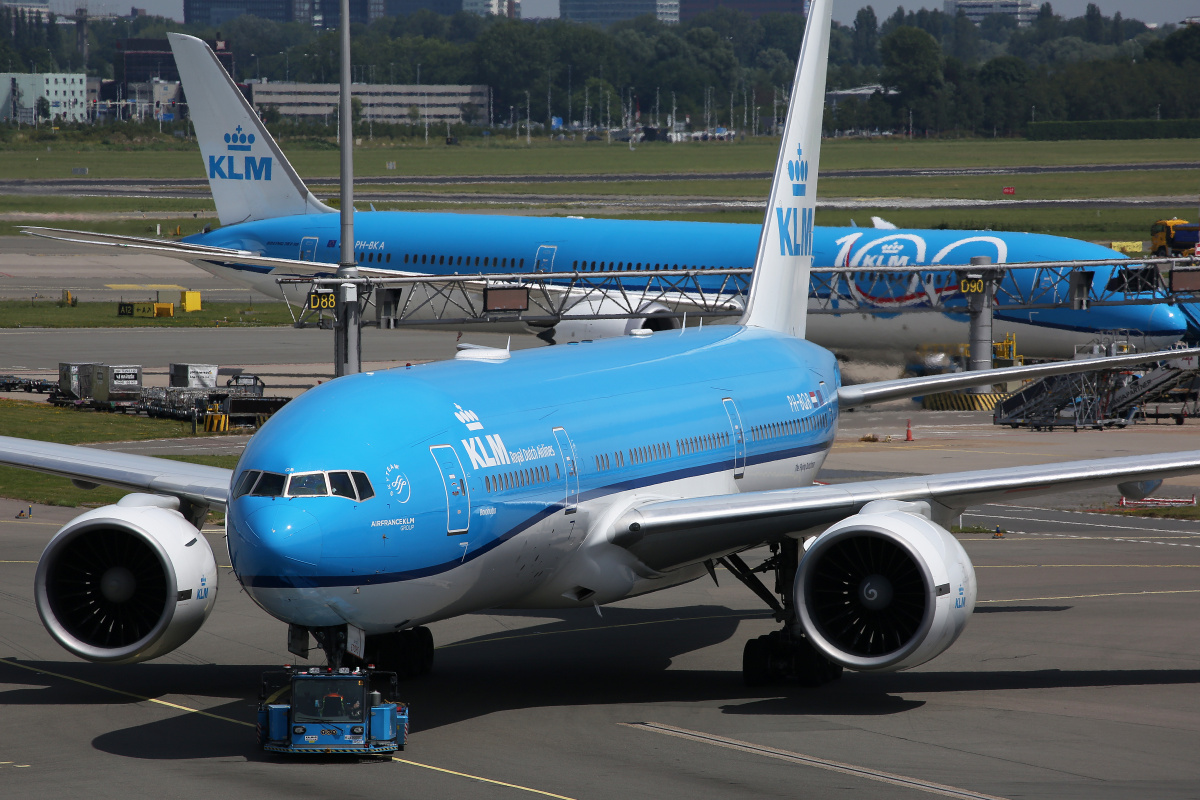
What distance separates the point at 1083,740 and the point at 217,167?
52849 mm

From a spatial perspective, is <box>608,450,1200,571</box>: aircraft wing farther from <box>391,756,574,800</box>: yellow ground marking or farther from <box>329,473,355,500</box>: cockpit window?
<box>329,473,355,500</box>: cockpit window

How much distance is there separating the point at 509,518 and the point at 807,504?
413 centimetres

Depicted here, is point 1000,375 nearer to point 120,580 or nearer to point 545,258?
point 120,580

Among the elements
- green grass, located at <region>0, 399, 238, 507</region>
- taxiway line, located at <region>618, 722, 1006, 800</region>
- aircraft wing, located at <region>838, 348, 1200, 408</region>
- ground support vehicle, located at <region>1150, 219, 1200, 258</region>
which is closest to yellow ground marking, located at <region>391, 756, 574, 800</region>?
taxiway line, located at <region>618, 722, 1006, 800</region>

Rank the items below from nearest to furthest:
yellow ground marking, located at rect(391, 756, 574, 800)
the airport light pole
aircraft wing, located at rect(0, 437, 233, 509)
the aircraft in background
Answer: yellow ground marking, located at rect(391, 756, 574, 800) → aircraft wing, located at rect(0, 437, 233, 509) → the airport light pole → the aircraft in background

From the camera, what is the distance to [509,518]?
17.9m

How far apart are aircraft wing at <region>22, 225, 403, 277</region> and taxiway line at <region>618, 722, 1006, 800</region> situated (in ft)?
116

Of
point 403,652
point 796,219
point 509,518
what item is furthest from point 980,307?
point 509,518

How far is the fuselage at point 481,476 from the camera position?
634 inches

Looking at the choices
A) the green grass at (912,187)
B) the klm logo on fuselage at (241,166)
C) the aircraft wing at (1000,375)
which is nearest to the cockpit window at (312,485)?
the aircraft wing at (1000,375)

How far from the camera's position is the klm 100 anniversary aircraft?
16344mm

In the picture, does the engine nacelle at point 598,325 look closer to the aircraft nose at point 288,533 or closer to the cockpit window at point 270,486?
the cockpit window at point 270,486

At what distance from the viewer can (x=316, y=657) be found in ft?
71.1

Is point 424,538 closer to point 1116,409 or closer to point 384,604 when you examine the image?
point 384,604
